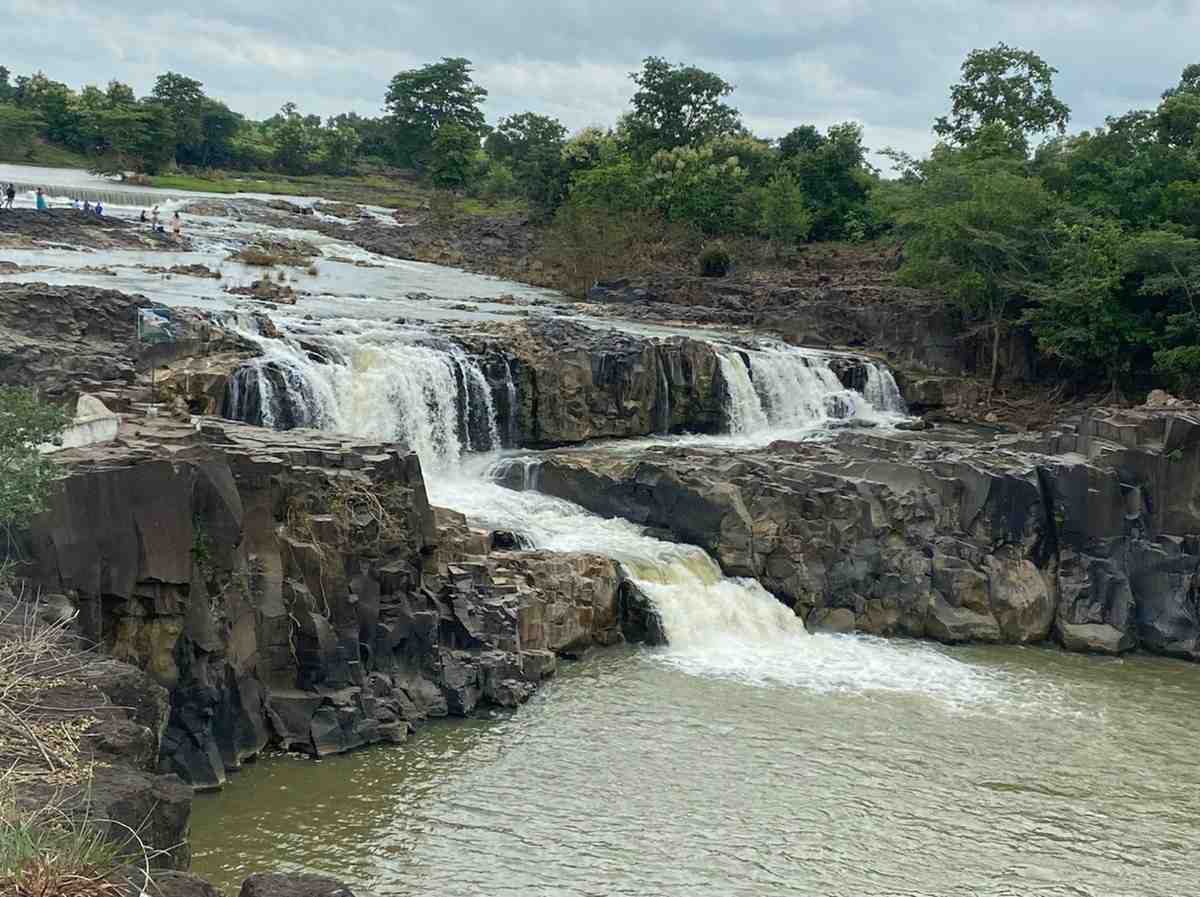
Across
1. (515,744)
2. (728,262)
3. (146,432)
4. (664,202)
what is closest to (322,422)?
(146,432)

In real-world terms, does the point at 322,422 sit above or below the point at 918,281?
below

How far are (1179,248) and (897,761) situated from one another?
2371 centimetres

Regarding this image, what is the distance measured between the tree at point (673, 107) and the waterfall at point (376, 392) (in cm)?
4342

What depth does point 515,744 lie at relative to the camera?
55.2 ft

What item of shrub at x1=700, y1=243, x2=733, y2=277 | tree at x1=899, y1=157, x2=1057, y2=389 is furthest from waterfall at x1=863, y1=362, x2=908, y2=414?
shrub at x1=700, y1=243, x2=733, y2=277


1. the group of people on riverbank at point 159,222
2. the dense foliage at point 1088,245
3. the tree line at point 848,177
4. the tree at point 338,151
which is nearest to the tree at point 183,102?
the tree line at point 848,177

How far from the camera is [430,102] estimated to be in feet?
291

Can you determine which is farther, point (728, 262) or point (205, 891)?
point (728, 262)

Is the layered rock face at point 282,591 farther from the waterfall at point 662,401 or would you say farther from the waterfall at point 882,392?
the waterfall at point 882,392

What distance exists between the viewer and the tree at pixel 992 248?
127ft

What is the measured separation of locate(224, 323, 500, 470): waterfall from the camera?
83.7 feet

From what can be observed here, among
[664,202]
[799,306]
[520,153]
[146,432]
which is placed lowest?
[146,432]

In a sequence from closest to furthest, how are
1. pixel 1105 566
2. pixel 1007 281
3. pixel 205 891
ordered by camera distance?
1. pixel 205 891
2. pixel 1105 566
3. pixel 1007 281

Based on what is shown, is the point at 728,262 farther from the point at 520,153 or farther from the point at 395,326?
the point at 520,153
